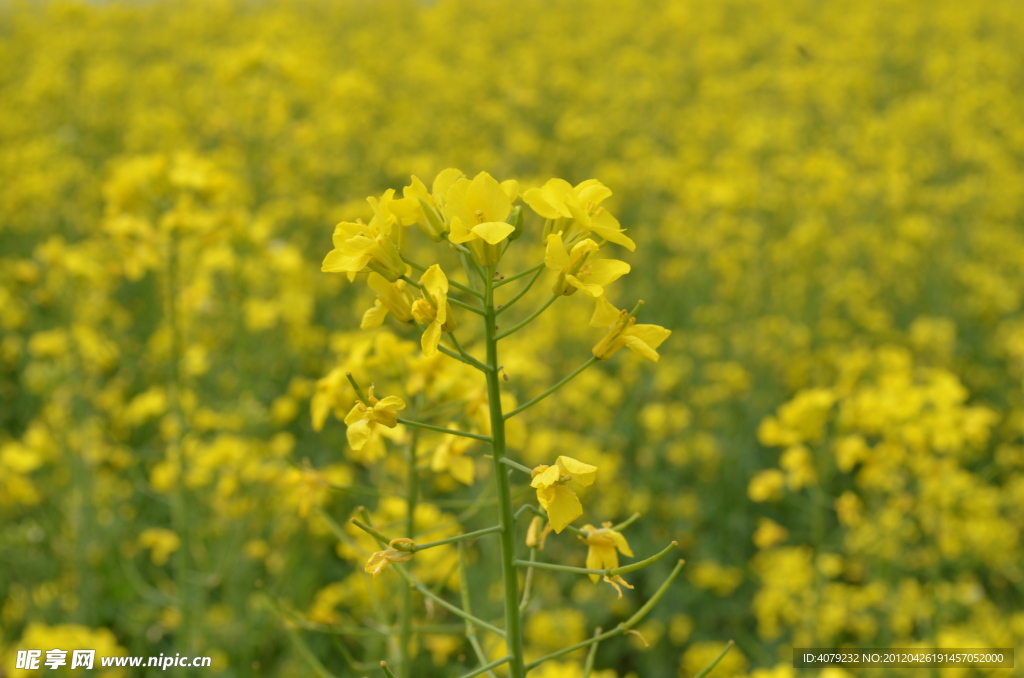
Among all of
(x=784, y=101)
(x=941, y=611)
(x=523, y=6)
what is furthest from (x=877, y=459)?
(x=523, y=6)

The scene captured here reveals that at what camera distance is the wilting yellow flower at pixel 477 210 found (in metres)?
1.21

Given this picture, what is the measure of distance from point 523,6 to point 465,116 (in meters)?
7.89

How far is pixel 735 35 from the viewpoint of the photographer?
42.9 ft

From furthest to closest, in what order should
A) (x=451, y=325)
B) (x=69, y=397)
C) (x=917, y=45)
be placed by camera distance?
(x=917, y=45) → (x=69, y=397) → (x=451, y=325)

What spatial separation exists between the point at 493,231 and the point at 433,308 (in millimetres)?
166

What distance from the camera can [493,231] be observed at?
1.16 meters

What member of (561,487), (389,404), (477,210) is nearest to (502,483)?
(561,487)

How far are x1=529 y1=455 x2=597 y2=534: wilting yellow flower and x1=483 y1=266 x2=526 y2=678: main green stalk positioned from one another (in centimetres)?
8

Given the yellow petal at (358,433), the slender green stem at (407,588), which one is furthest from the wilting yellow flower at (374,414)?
the slender green stem at (407,588)

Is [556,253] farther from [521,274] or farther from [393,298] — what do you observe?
[393,298]

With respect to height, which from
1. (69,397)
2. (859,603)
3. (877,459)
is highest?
(877,459)

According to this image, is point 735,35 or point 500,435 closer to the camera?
point 500,435

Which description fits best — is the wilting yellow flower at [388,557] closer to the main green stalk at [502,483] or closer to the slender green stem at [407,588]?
the main green stalk at [502,483]

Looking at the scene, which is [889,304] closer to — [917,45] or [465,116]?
[465,116]
